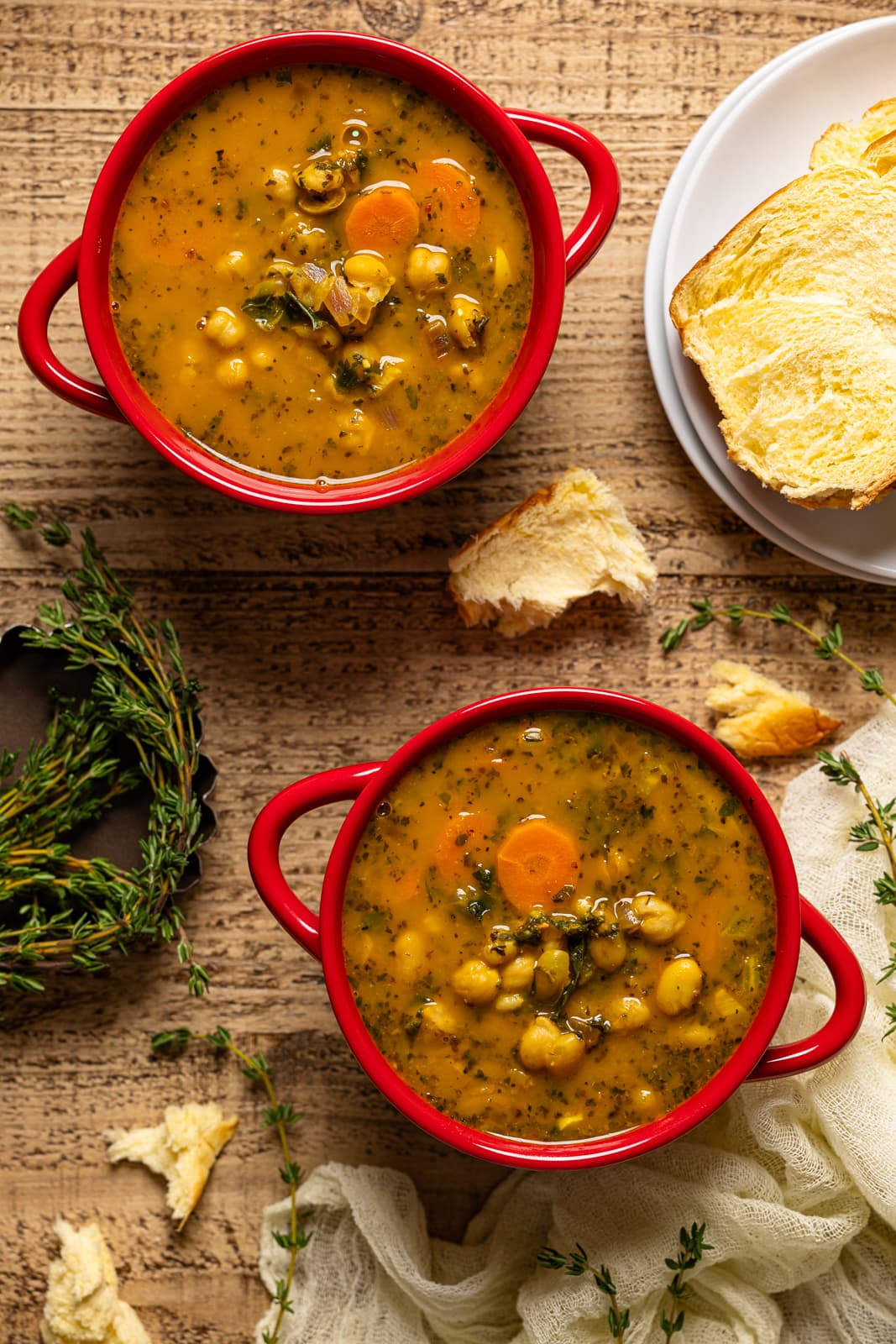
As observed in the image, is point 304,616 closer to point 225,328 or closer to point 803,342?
point 225,328

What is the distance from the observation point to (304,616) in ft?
7.95

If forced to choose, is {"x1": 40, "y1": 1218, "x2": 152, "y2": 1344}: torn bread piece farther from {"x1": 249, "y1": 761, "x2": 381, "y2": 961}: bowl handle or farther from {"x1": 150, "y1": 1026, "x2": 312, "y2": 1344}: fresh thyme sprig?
{"x1": 249, "y1": 761, "x2": 381, "y2": 961}: bowl handle

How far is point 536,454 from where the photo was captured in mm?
2402

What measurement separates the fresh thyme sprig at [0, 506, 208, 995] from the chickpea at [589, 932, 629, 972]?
0.77 m

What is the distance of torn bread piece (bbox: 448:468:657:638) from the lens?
7.67 ft

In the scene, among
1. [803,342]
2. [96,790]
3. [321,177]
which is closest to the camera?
[321,177]

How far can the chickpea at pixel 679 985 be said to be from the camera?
1.99 meters

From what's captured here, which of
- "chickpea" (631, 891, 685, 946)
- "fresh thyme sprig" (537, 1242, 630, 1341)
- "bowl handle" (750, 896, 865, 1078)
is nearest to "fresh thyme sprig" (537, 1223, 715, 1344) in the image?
"fresh thyme sprig" (537, 1242, 630, 1341)

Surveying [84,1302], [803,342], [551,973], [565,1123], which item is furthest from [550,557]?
[84,1302]

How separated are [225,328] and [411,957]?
1.10m

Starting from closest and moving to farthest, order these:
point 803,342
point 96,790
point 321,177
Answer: point 321,177, point 803,342, point 96,790

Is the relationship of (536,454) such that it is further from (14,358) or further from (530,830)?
(14,358)

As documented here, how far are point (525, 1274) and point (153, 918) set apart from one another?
102cm

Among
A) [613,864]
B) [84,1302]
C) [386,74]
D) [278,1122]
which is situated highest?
[386,74]
